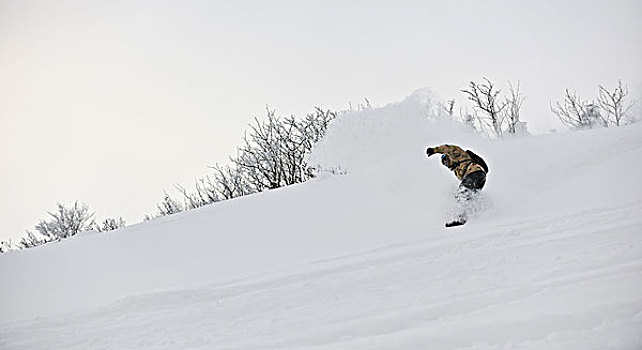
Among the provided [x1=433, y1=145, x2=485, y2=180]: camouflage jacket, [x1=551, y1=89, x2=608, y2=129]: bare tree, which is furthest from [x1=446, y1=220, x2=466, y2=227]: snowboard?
[x1=551, y1=89, x2=608, y2=129]: bare tree

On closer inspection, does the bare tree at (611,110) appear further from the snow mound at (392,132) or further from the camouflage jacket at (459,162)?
the camouflage jacket at (459,162)

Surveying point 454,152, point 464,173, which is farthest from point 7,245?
point 464,173

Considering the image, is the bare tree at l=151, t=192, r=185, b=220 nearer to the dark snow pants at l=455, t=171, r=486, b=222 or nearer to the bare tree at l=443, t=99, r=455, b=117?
the bare tree at l=443, t=99, r=455, b=117

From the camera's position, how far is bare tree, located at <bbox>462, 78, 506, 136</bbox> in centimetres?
1902

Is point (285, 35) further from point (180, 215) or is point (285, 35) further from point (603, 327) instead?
point (603, 327)

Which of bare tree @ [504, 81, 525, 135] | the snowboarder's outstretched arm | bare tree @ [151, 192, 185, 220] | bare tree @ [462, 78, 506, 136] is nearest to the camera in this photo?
the snowboarder's outstretched arm

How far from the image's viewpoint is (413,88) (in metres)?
11.6

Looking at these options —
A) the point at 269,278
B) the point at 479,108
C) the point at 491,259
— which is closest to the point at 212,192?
the point at 479,108

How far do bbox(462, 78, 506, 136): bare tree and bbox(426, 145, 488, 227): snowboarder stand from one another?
11.8 m

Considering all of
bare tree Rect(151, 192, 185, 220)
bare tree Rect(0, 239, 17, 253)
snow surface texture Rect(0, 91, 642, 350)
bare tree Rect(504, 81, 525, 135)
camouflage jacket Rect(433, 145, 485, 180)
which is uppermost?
bare tree Rect(504, 81, 525, 135)

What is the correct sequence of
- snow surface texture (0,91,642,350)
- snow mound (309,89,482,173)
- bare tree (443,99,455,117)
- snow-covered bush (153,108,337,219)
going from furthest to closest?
snow-covered bush (153,108,337,219) → bare tree (443,99,455,117) → snow mound (309,89,482,173) → snow surface texture (0,91,642,350)

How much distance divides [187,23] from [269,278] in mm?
4485

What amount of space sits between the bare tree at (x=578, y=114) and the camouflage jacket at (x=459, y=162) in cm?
983

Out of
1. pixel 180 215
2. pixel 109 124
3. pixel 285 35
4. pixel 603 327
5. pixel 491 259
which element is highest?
pixel 285 35
